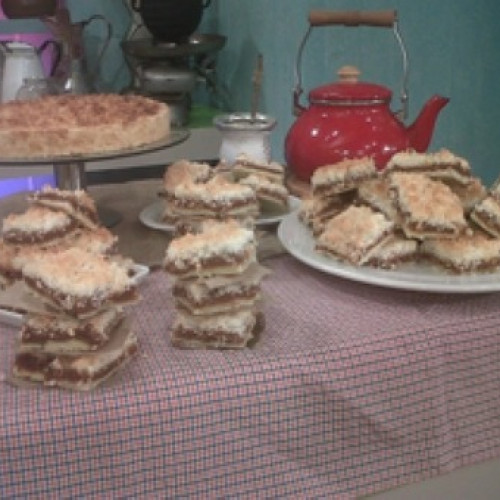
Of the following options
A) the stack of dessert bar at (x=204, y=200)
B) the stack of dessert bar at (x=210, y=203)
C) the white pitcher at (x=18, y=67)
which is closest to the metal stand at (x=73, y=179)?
the stack of dessert bar at (x=204, y=200)

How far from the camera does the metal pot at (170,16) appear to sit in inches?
104

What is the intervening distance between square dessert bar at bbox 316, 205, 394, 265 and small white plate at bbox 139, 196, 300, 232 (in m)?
0.19

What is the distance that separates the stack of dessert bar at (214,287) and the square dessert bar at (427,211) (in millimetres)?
228

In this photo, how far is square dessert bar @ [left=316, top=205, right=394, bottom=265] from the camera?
96cm

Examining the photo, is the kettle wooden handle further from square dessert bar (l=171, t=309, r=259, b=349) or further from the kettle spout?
square dessert bar (l=171, t=309, r=259, b=349)

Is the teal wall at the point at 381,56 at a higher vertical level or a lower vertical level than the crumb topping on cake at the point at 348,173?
lower

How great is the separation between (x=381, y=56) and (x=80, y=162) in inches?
70.6

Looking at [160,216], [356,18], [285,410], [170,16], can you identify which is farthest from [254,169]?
[170,16]

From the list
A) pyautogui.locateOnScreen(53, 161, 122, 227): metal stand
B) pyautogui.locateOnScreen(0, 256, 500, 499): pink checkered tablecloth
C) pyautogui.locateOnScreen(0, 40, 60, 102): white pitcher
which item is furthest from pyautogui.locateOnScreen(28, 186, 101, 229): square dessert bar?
pyautogui.locateOnScreen(0, 40, 60, 102): white pitcher

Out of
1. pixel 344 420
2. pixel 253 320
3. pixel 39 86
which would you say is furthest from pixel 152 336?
pixel 39 86

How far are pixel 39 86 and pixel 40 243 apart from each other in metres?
1.36

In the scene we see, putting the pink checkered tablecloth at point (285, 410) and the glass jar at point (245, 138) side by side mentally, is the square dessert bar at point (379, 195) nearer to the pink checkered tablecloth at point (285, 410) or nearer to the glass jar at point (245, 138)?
the pink checkered tablecloth at point (285, 410)

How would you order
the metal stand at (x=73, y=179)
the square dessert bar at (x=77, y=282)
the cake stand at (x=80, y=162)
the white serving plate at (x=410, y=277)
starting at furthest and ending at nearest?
1. the metal stand at (x=73, y=179)
2. the cake stand at (x=80, y=162)
3. the white serving plate at (x=410, y=277)
4. the square dessert bar at (x=77, y=282)

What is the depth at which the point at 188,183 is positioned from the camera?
1.01m
